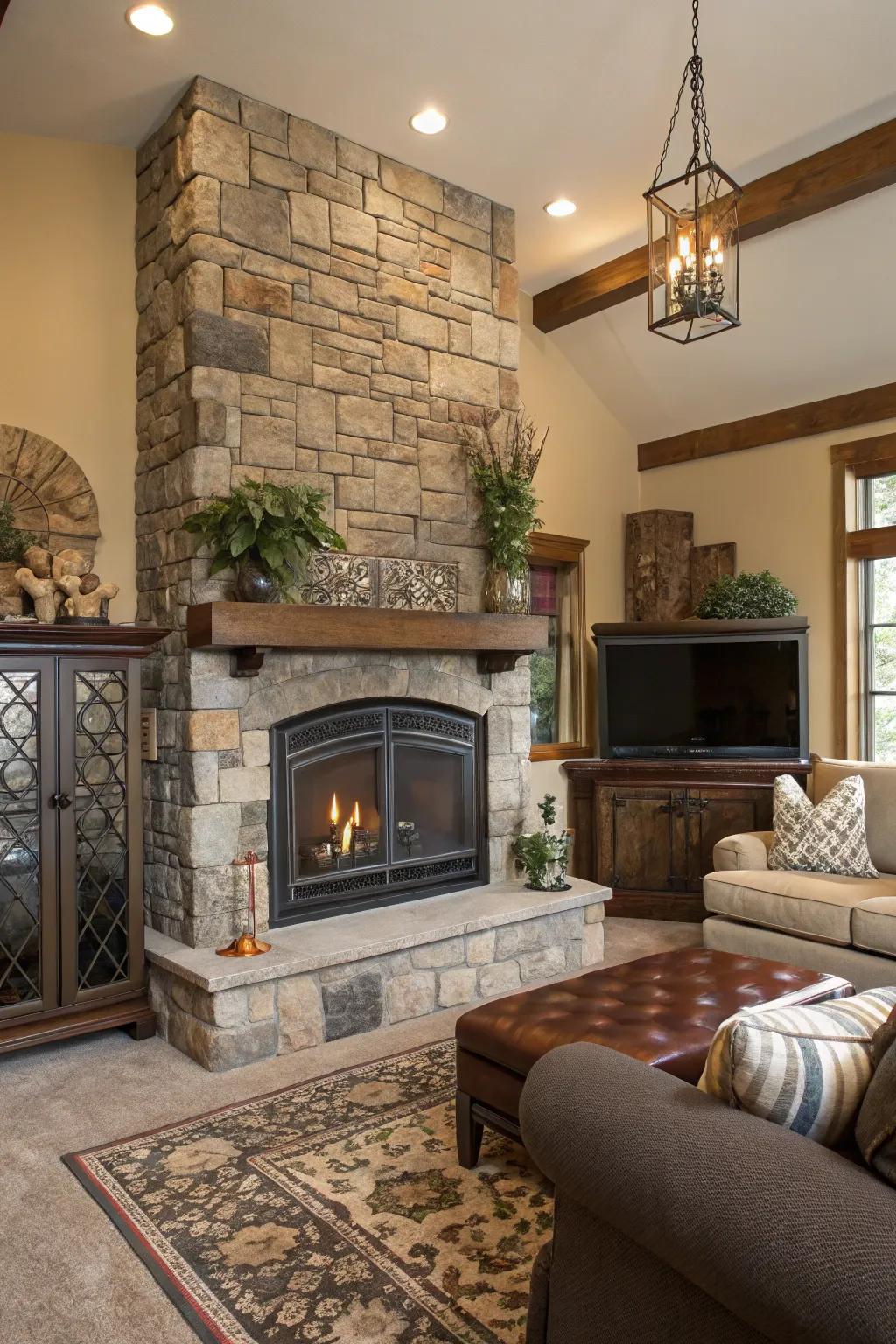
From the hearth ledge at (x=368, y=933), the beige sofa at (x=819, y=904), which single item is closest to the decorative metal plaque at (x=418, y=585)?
the hearth ledge at (x=368, y=933)

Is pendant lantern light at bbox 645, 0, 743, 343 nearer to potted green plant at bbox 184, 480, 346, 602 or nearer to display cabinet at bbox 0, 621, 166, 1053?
potted green plant at bbox 184, 480, 346, 602

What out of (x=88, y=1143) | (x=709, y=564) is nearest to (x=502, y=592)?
(x=709, y=564)

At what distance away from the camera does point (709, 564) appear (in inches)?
240

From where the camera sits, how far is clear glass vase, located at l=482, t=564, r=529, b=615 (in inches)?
181

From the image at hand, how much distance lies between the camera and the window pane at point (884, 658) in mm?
5391

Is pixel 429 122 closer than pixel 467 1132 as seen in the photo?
No

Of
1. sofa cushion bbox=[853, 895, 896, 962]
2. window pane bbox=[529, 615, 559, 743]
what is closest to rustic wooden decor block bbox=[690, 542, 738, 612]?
window pane bbox=[529, 615, 559, 743]

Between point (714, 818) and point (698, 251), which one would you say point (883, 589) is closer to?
point (714, 818)

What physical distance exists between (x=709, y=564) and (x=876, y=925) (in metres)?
2.83

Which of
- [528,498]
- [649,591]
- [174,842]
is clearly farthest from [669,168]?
[174,842]

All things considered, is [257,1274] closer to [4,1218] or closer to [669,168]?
[4,1218]

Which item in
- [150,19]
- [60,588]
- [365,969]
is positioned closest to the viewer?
[150,19]

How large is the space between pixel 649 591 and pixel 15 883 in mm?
4216

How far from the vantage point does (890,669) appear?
5.39 meters
